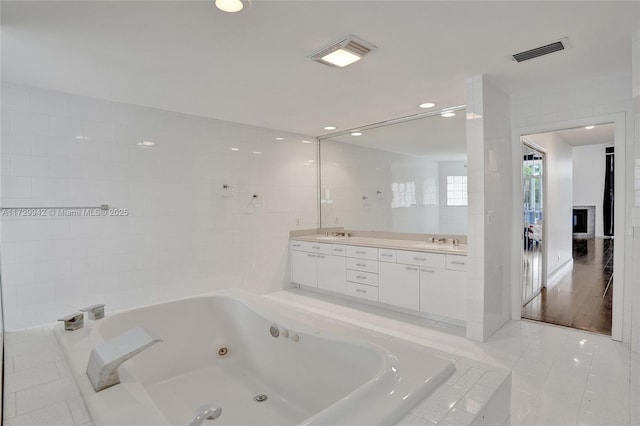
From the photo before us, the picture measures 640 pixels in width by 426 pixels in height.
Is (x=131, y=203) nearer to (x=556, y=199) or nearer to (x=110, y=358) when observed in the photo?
(x=110, y=358)

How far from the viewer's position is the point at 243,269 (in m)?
4.37

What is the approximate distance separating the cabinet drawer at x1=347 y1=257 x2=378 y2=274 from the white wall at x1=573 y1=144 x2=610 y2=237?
8707mm

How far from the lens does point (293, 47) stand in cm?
229

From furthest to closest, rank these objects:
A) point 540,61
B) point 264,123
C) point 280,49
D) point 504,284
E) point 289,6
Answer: point 264,123 < point 504,284 < point 540,61 < point 280,49 < point 289,6

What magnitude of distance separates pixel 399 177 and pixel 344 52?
256 cm

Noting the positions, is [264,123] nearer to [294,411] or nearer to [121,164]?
[121,164]

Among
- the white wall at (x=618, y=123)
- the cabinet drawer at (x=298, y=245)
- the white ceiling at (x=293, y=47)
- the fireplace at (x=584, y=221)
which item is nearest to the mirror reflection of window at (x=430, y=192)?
the white ceiling at (x=293, y=47)

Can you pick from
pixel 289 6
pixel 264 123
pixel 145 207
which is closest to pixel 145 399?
pixel 289 6

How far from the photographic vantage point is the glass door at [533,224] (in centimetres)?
389

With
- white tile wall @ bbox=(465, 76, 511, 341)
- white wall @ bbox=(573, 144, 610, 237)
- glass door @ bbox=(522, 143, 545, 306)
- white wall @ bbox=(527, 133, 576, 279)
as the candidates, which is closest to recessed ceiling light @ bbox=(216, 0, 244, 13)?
white tile wall @ bbox=(465, 76, 511, 341)

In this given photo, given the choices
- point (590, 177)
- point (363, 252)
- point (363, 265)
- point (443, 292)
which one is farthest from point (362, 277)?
point (590, 177)

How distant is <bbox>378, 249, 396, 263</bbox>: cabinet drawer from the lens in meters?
3.71

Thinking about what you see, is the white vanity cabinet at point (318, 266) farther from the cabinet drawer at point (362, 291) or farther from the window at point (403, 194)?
the window at point (403, 194)

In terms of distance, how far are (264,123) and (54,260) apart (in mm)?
2684
